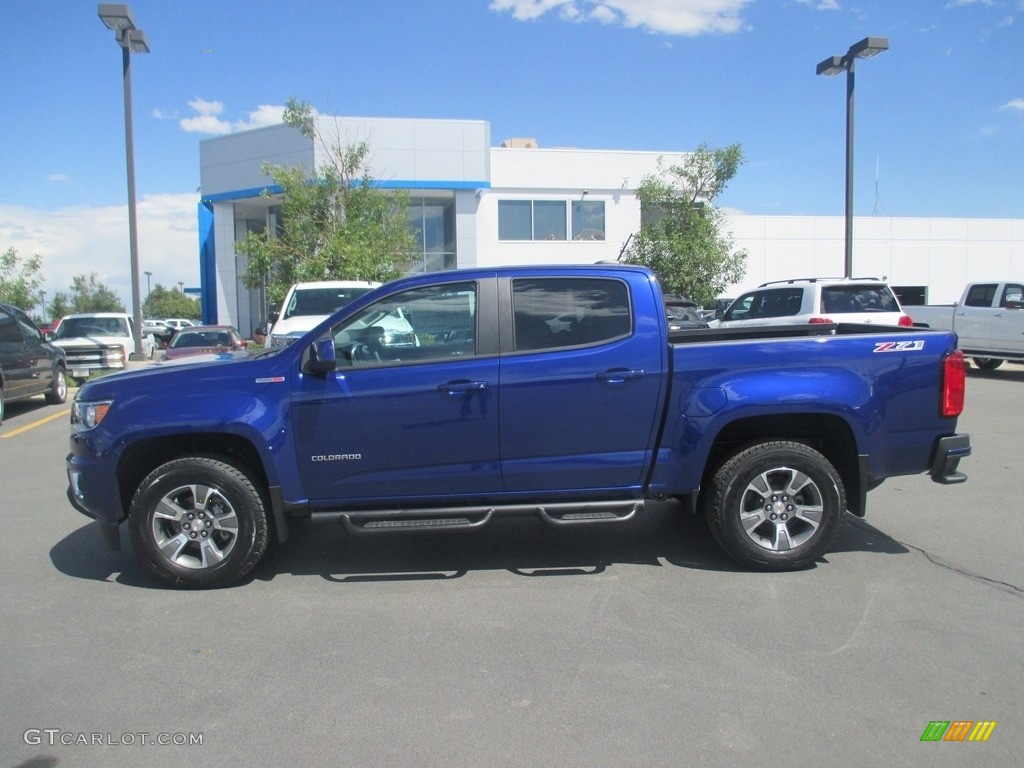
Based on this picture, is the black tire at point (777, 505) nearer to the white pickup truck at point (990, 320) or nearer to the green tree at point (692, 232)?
the white pickup truck at point (990, 320)

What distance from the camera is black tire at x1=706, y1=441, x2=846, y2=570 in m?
5.18

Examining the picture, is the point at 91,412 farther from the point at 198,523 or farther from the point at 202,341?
the point at 202,341

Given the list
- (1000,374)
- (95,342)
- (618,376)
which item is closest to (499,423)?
(618,376)

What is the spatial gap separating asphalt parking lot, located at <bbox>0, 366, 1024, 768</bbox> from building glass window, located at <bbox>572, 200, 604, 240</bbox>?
28623mm

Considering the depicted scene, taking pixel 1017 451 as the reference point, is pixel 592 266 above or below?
above

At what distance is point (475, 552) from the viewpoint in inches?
229

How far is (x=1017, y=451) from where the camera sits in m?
9.17

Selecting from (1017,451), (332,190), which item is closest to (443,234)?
(332,190)

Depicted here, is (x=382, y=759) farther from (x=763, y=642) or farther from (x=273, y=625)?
(x=763, y=642)

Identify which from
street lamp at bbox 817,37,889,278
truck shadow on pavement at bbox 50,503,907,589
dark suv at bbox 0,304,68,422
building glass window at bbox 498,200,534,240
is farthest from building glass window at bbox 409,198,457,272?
truck shadow on pavement at bbox 50,503,907,589

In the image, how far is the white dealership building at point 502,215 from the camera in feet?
105

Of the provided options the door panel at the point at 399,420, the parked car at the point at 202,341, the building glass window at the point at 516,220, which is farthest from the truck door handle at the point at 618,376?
the building glass window at the point at 516,220

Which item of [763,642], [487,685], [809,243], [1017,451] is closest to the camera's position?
[487,685]

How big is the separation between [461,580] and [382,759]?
2030mm
